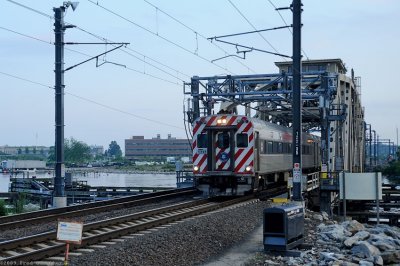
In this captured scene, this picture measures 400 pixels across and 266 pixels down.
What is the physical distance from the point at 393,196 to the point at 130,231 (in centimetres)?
2573

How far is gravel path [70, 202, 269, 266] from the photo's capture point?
10.4 m

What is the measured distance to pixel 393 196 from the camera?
35156mm

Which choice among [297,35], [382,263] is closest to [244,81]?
[297,35]

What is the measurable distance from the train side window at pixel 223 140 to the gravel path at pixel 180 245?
6.89m

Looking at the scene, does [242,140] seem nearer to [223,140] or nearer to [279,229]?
[223,140]

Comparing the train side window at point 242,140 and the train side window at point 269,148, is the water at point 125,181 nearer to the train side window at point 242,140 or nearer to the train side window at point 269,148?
the train side window at point 269,148

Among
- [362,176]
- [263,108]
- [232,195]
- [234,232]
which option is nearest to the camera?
[234,232]

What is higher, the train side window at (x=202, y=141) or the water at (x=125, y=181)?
the train side window at (x=202, y=141)

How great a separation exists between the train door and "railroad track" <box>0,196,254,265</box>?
12.6 ft

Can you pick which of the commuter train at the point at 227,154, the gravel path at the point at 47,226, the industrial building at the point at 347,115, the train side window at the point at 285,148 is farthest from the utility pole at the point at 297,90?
the industrial building at the point at 347,115

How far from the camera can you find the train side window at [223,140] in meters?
22.9

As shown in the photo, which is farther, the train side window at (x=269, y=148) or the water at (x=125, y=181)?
the water at (x=125, y=181)

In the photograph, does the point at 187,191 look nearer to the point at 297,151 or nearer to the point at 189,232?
the point at 297,151

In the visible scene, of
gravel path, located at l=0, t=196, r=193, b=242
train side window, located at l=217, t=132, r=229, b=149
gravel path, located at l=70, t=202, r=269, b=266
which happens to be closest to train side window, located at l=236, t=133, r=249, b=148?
train side window, located at l=217, t=132, r=229, b=149
